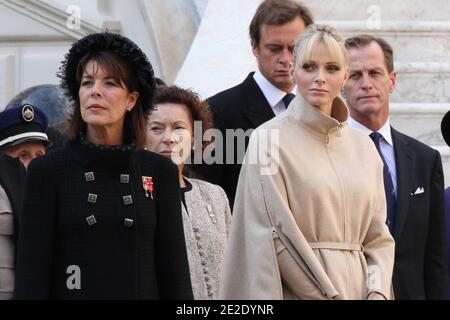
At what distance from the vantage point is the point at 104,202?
616 cm

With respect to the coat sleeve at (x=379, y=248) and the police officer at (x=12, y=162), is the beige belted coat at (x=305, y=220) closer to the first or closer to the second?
the coat sleeve at (x=379, y=248)

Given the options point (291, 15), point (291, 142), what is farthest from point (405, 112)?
point (291, 142)

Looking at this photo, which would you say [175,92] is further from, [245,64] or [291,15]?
[245,64]

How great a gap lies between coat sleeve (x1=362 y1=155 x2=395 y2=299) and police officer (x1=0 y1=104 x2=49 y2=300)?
142 centimetres

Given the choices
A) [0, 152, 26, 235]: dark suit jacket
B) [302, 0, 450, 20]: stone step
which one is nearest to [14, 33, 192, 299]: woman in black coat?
[0, 152, 26, 235]: dark suit jacket

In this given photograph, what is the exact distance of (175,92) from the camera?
7504 millimetres

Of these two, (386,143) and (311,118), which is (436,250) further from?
(311,118)

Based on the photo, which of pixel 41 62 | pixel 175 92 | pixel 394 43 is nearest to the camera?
pixel 175 92

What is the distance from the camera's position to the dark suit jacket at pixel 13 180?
6602 millimetres

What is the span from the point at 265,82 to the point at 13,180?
1718 millimetres

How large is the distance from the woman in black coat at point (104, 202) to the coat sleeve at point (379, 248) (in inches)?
30.0

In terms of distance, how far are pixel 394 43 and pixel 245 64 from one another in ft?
4.26

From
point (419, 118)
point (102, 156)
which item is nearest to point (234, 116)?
point (102, 156)

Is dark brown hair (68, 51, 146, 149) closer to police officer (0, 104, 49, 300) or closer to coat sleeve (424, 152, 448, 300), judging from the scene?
police officer (0, 104, 49, 300)
